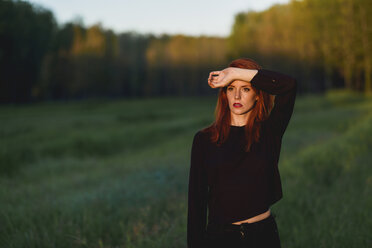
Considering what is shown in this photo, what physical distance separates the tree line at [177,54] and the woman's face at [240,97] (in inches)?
958

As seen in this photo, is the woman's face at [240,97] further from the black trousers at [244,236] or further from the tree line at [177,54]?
the tree line at [177,54]

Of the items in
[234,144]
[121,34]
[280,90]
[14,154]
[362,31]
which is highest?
[121,34]

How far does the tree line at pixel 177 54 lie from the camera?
113 feet

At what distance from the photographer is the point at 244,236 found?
2129 millimetres

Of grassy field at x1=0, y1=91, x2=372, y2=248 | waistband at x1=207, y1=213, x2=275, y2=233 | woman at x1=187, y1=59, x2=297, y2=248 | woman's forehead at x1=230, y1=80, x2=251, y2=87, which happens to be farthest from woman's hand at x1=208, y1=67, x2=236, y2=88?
grassy field at x1=0, y1=91, x2=372, y2=248

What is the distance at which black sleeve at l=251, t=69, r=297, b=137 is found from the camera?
88.2 inches

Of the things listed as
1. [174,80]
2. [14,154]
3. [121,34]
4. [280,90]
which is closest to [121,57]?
[174,80]

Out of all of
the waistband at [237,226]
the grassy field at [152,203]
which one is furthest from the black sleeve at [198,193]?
the grassy field at [152,203]

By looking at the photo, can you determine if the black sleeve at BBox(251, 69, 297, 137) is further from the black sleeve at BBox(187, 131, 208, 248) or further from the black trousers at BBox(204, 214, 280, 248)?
the black trousers at BBox(204, 214, 280, 248)

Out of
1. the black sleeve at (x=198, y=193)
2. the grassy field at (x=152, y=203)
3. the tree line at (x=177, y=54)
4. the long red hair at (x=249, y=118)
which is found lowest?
the grassy field at (x=152, y=203)

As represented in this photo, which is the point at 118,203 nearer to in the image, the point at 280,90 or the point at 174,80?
the point at 280,90

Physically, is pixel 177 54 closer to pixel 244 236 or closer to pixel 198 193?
pixel 198 193

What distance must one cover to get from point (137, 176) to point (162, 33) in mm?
82680

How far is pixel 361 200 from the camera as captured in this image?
15.6 ft
